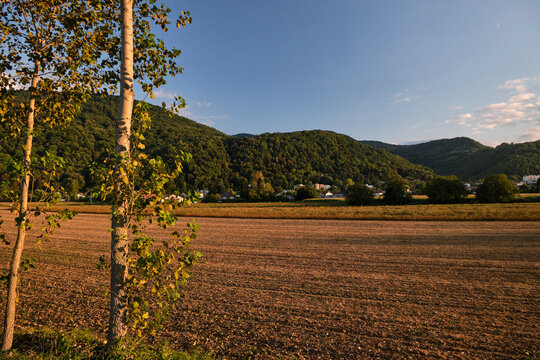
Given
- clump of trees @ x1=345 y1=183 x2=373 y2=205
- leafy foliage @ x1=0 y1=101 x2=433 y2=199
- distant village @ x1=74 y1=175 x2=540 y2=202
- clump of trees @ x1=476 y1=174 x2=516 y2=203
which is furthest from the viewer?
leafy foliage @ x1=0 y1=101 x2=433 y2=199

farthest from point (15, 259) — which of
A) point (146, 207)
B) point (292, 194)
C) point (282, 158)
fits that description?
point (282, 158)

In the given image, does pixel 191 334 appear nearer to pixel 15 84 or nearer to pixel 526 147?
pixel 15 84

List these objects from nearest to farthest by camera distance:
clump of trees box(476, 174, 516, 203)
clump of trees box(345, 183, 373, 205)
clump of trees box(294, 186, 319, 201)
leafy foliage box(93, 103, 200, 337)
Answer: leafy foliage box(93, 103, 200, 337)
clump of trees box(476, 174, 516, 203)
clump of trees box(345, 183, 373, 205)
clump of trees box(294, 186, 319, 201)

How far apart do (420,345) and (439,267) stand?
6668 millimetres

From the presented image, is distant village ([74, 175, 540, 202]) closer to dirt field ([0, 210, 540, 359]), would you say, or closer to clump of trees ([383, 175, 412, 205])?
dirt field ([0, 210, 540, 359])

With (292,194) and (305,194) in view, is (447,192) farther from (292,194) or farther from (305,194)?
(292,194)

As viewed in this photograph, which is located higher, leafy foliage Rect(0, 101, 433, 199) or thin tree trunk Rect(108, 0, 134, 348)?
leafy foliage Rect(0, 101, 433, 199)

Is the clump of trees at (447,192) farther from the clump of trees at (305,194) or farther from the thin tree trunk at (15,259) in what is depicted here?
the thin tree trunk at (15,259)

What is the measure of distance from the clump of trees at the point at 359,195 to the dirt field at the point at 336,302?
46417mm

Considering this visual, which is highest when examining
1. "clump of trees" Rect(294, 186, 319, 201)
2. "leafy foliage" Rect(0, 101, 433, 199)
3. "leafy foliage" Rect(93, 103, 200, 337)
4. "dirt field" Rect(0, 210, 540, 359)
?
"leafy foliage" Rect(0, 101, 433, 199)

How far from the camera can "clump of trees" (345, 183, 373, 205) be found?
194 ft

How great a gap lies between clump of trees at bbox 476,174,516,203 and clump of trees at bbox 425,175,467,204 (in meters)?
3.62

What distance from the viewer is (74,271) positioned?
393 inches

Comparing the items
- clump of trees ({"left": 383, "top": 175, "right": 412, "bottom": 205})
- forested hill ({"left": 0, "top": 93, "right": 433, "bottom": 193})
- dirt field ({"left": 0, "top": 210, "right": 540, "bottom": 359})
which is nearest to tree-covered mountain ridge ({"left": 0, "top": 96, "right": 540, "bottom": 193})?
forested hill ({"left": 0, "top": 93, "right": 433, "bottom": 193})
